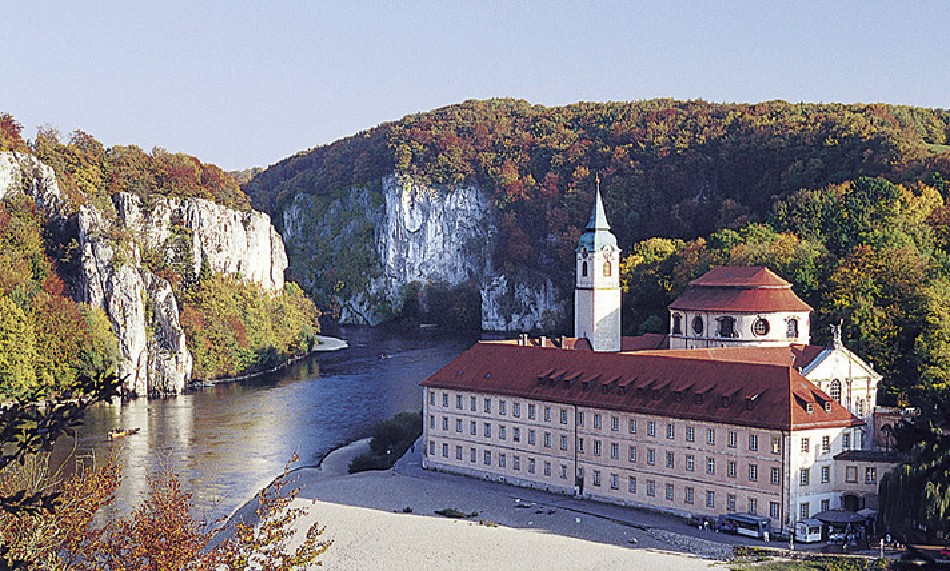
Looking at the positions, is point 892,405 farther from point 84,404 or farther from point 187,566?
point 84,404

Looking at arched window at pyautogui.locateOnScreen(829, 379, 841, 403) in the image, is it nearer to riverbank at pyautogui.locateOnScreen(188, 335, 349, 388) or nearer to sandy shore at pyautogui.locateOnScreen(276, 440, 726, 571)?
sandy shore at pyautogui.locateOnScreen(276, 440, 726, 571)

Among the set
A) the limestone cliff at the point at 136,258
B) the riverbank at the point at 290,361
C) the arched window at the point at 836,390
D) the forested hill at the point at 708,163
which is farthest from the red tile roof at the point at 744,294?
the riverbank at the point at 290,361

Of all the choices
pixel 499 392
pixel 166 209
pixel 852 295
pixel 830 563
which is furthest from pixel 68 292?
pixel 830 563

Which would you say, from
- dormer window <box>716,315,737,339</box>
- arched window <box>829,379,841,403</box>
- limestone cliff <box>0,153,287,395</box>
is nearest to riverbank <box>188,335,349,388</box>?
limestone cliff <box>0,153,287,395</box>

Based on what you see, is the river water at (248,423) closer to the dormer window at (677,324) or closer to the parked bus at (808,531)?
the dormer window at (677,324)

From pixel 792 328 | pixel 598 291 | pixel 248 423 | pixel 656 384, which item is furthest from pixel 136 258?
pixel 656 384
